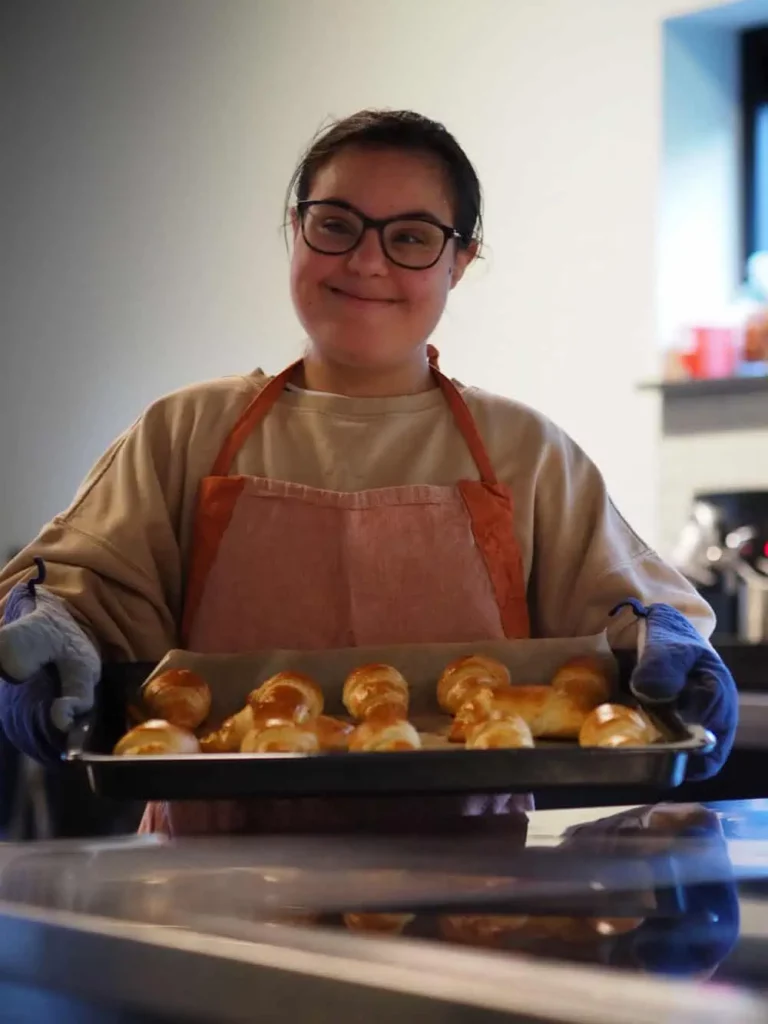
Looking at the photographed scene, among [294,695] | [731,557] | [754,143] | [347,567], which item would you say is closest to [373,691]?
[294,695]

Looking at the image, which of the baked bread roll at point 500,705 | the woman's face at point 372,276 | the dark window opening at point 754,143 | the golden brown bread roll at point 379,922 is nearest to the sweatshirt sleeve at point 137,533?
the woman's face at point 372,276

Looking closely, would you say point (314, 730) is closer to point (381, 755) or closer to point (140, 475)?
point (381, 755)

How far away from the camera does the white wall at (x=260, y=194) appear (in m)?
2.55

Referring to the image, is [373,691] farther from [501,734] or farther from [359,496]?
[359,496]

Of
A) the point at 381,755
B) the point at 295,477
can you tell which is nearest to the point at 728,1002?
the point at 381,755

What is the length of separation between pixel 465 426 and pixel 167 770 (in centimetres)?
60

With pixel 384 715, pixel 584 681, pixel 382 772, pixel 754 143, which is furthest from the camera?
pixel 754 143

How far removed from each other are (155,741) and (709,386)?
1.77m

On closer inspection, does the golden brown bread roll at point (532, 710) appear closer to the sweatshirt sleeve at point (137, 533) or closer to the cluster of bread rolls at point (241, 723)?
the cluster of bread rolls at point (241, 723)

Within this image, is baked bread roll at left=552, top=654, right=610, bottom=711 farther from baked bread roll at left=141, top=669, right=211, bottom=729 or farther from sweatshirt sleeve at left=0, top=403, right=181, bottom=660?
sweatshirt sleeve at left=0, top=403, right=181, bottom=660

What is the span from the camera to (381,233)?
1.23 metres

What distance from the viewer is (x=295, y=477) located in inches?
49.1

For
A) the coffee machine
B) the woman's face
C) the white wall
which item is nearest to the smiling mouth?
the woman's face

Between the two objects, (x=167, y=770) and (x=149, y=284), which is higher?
(x=149, y=284)
